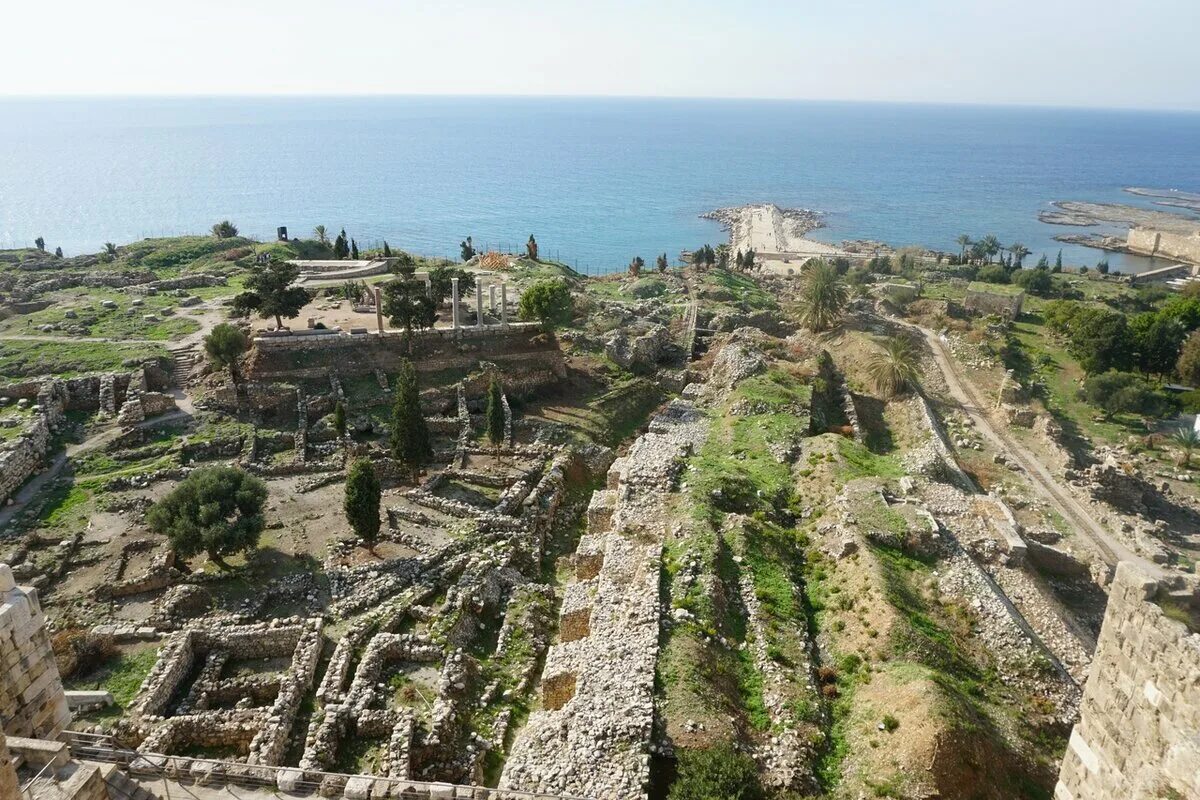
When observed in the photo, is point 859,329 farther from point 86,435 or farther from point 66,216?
point 66,216

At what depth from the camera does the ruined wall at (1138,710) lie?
9648mm

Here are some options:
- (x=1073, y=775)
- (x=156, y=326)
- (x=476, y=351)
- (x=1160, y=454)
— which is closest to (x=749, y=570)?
(x=1073, y=775)

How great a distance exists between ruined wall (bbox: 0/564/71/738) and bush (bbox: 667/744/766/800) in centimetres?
1273

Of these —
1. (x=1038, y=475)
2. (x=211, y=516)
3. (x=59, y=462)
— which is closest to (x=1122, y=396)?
(x=1038, y=475)

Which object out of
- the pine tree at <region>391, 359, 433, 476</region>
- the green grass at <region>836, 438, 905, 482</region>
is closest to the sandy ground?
the green grass at <region>836, 438, 905, 482</region>

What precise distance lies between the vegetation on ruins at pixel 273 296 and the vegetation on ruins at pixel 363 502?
22.0m

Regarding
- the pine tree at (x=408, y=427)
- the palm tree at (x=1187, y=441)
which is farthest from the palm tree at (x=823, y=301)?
the pine tree at (x=408, y=427)

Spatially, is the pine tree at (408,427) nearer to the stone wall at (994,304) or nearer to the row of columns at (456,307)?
the row of columns at (456,307)

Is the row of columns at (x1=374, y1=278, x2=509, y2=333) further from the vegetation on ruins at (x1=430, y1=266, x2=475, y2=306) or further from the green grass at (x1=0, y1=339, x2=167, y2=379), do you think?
the green grass at (x1=0, y1=339, x2=167, y2=379)

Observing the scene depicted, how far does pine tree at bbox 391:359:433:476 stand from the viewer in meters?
34.8

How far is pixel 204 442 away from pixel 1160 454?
2221 inches

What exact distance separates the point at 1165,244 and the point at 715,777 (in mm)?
153998

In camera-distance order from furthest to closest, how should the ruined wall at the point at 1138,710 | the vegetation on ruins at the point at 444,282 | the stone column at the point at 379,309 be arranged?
the vegetation on ruins at the point at 444,282 → the stone column at the point at 379,309 → the ruined wall at the point at 1138,710

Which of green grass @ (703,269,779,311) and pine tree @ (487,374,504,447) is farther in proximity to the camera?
green grass @ (703,269,779,311)
